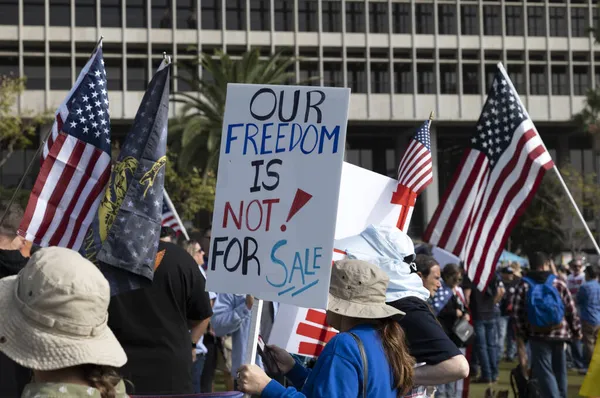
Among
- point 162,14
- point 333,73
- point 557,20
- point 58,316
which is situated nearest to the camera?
point 58,316

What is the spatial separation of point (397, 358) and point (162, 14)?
5280 cm

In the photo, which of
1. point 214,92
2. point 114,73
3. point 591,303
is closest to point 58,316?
point 591,303

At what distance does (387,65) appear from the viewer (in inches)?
2223

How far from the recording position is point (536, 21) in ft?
194

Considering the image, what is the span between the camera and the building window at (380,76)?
56156 millimetres

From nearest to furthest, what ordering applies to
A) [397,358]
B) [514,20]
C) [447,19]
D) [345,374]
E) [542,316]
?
[345,374]
[397,358]
[542,316]
[447,19]
[514,20]

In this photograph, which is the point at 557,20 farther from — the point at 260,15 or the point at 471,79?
the point at 260,15

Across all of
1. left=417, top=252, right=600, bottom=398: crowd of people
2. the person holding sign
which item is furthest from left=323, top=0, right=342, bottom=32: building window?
the person holding sign

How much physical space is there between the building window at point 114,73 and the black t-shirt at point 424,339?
49.9 meters

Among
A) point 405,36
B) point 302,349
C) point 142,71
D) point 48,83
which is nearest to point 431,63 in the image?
point 405,36

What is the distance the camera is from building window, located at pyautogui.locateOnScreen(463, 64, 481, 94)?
57.2 metres

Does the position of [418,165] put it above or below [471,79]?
below

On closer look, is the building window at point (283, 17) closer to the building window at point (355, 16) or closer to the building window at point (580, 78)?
the building window at point (355, 16)

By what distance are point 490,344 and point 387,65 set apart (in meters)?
42.9
